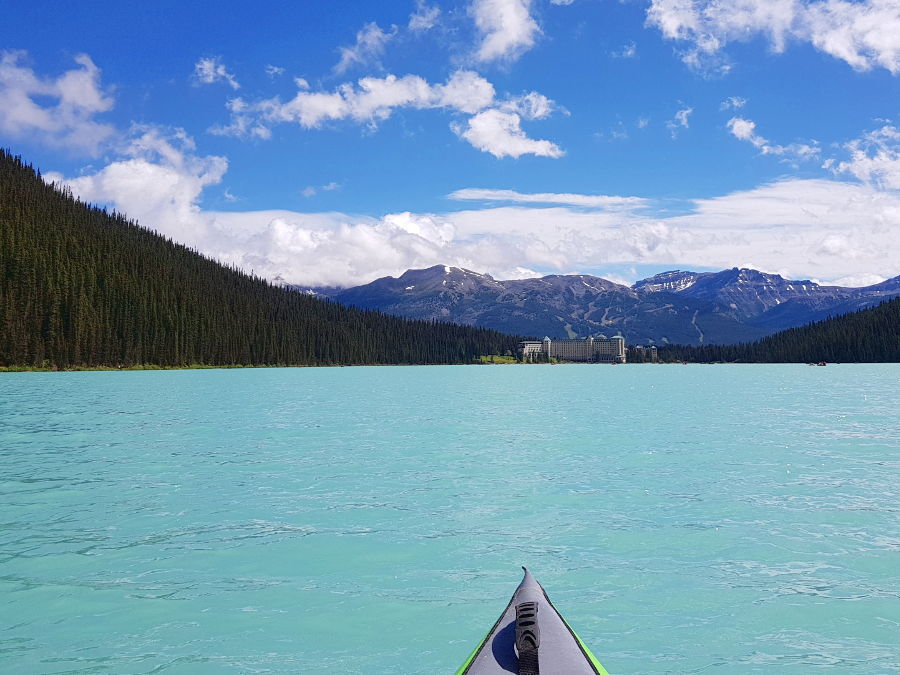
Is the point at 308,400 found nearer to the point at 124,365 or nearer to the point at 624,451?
the point at 624,451

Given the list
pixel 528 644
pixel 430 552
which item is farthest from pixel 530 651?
pixel 430 552

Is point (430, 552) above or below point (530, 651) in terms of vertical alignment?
below

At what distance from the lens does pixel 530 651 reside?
9.14 meters

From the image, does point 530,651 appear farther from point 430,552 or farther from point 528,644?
point 430,552

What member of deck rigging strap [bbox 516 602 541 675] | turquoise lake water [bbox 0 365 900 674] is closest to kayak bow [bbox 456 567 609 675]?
deck rigging strap [bbox 516 602 541 675]

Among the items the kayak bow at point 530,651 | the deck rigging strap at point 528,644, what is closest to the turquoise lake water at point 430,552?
the kayak bow at point 530,651

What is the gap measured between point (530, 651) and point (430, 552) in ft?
39.4

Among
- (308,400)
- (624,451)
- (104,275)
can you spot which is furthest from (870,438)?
(104,275)

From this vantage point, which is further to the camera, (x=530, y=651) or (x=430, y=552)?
(x=430, y=552)

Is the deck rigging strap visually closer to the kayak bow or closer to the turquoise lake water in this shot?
the kayak bow

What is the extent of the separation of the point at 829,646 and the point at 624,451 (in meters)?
28.9

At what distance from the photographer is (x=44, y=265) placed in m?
174

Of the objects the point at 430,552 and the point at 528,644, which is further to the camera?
the point at 430,552

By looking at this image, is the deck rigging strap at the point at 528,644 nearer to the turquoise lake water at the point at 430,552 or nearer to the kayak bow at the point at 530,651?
the kayak bow at the point at 530,651
